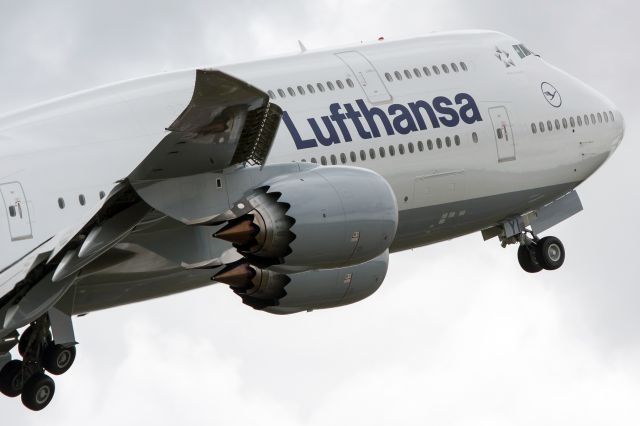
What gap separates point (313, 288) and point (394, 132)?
195 inches

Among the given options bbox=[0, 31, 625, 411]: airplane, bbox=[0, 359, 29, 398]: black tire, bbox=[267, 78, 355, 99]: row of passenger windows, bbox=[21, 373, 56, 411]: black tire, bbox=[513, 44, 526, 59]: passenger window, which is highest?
bbox=[513, 44, 526, 59]: passenger window

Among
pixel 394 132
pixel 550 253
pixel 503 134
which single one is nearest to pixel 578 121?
pixel 503 134

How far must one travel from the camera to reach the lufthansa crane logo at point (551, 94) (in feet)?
142

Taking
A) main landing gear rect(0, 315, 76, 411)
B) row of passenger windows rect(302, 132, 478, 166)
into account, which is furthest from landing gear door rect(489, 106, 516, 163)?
main landing gear rect(0, 315, 76, 411)

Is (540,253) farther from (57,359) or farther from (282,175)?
(282,175)

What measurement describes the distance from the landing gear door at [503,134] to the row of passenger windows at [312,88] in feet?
11.7

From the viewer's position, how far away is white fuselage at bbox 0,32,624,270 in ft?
116

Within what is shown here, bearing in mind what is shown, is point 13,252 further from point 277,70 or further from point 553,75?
point 553,75

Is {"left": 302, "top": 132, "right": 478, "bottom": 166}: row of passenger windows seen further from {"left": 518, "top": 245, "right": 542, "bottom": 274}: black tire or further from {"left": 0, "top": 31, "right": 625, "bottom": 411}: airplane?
{"left": 518, "top": 245, "right": 542, "bottom": 274}: black tire

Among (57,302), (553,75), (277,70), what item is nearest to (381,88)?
(277,70)

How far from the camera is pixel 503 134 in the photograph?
41875 mm

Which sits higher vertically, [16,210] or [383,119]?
[383,119]

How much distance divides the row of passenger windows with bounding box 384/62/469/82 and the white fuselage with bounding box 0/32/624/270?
1.5 inches

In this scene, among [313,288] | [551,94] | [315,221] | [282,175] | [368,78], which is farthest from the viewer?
[551,94]
